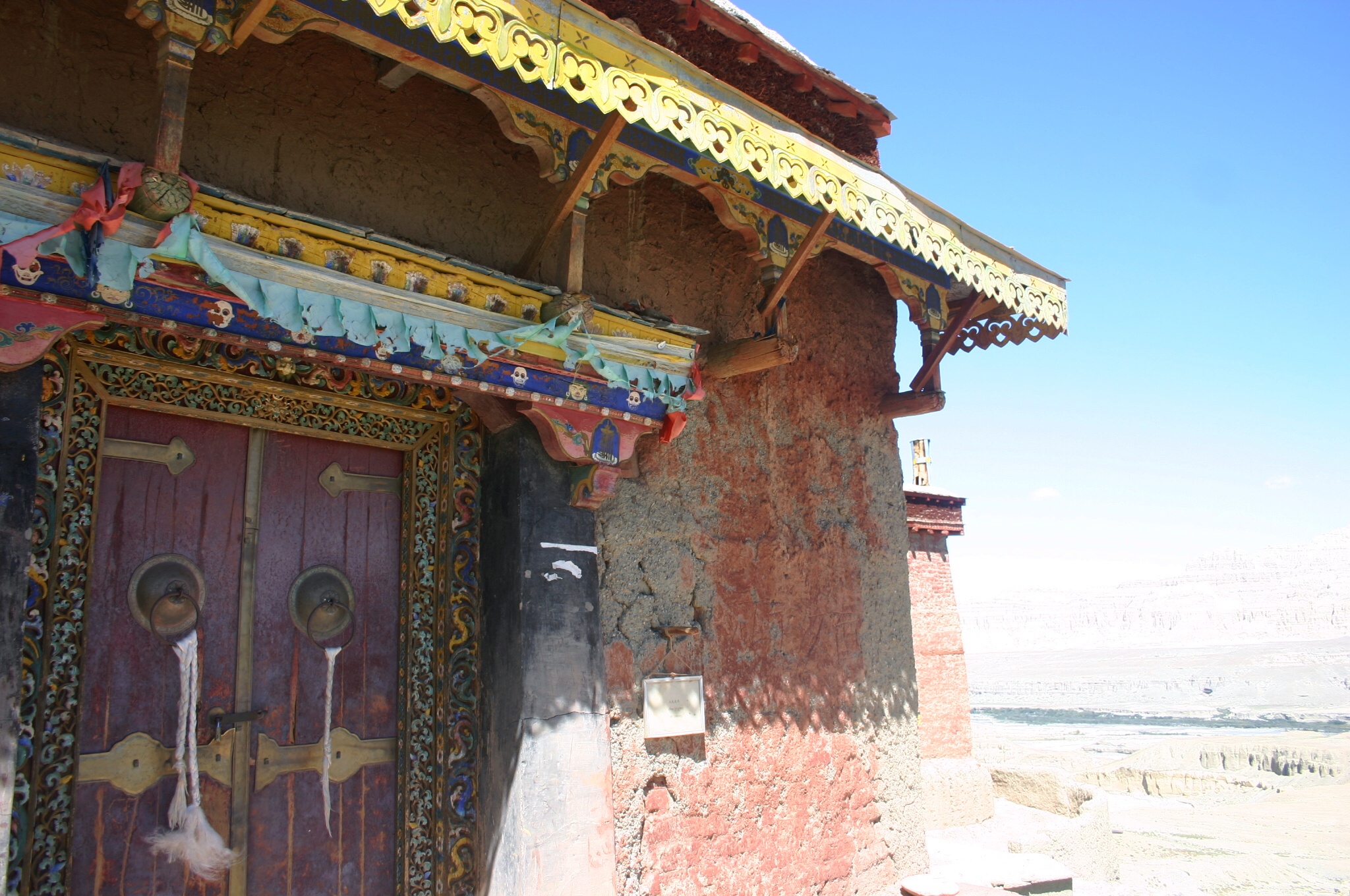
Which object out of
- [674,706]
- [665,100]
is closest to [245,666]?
[674,706]

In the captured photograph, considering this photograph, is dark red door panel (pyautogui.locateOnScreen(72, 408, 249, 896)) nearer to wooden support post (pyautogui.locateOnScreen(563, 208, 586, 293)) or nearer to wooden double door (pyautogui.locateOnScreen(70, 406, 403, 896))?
wooden double door (pyautogui.locateOnScreen(70, 406, 403, 896))

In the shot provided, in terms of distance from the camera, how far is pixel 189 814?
2.72 metres

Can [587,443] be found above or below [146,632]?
above

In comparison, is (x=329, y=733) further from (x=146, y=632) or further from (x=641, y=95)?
(x=641, y=95)

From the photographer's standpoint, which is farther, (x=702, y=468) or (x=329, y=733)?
(x=702, y=468)

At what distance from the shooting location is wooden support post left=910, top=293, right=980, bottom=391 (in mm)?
4766

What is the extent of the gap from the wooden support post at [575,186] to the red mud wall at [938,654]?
9363mm

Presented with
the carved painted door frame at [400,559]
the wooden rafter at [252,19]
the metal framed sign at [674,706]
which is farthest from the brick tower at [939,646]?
the wooden rafter at [252,19]

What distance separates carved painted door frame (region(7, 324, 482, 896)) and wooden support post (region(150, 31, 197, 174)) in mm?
475

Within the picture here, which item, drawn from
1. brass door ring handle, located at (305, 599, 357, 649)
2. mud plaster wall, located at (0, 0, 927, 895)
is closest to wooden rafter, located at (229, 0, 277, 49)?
mud plaster wall, located at (0, 0, 927, 895)

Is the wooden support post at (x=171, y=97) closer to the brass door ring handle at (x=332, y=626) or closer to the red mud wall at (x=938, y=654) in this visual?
the brass door ring handle at (x=332, y=626)

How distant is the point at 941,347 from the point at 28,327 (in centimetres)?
392

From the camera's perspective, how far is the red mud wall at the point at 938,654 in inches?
450

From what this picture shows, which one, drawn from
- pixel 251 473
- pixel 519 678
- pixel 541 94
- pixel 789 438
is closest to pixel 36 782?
pixel 251 473
